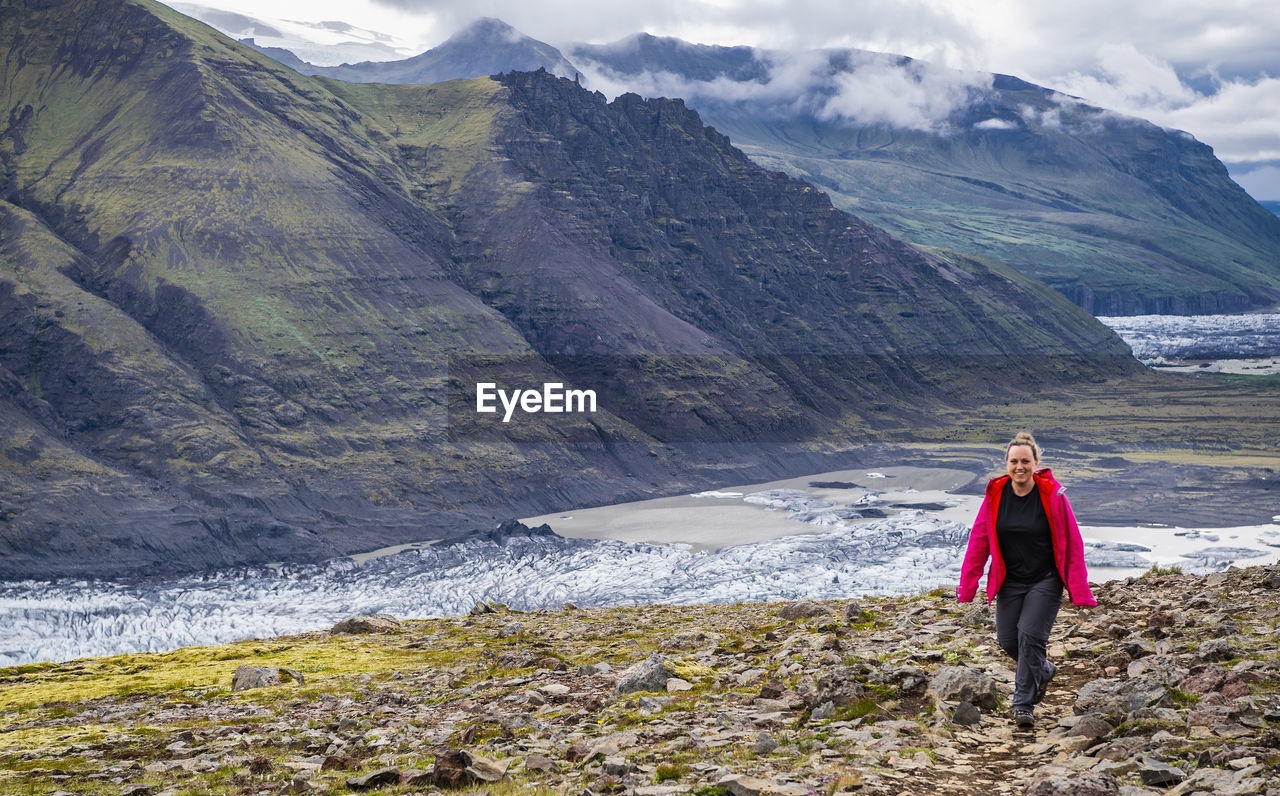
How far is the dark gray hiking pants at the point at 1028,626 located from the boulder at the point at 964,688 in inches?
40.2

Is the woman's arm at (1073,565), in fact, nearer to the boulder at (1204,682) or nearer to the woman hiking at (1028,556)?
the woman hiking at (1028,556)

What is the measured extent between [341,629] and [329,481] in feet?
344

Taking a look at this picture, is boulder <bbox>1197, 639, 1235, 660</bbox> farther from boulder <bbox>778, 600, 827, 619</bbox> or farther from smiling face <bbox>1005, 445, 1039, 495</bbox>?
boulder <bbox>778, 600, 827, 619</bbox>

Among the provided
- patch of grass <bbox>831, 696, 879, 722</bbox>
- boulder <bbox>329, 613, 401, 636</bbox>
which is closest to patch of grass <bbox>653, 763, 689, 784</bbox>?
patch of grass <bbox>831, 696, 879, 722</bbox>

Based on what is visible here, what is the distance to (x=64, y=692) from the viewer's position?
35.3m

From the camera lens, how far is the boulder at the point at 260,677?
3127 cm

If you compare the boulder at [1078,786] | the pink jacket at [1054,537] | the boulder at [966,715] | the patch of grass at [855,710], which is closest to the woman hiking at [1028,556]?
the pink jacket at [1054,537]

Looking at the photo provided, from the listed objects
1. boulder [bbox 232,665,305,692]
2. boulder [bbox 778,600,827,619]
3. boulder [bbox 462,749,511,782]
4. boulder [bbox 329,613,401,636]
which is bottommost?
boulder [bbox 329,613,401,636]

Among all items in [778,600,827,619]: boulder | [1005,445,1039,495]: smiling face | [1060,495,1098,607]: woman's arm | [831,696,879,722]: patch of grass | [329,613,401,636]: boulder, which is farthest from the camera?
[329,613,401,636]: boulder

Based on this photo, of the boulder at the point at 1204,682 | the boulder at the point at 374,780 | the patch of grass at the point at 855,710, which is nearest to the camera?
the boulder at the point at 374,780

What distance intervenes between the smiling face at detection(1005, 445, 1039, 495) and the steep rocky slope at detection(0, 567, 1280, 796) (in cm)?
357

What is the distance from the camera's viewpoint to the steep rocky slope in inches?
579

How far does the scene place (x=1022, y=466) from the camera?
16.2 meters

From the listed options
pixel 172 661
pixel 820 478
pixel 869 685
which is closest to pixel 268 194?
pixel 820 478
